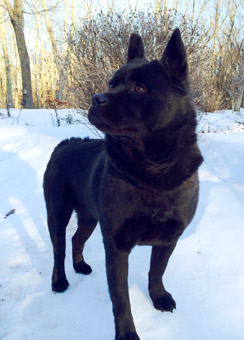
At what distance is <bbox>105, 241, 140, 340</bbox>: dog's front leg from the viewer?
1691mm

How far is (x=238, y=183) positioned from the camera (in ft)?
14.8

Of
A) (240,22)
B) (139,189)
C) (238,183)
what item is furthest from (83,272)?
(240,22)

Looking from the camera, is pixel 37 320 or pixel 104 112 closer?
pixel 104 112

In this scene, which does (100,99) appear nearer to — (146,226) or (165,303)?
(146,226)

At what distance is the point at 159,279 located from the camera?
6.93 feet

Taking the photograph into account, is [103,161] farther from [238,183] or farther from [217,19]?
[217,19]

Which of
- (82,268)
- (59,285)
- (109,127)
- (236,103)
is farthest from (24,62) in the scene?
(109,127)

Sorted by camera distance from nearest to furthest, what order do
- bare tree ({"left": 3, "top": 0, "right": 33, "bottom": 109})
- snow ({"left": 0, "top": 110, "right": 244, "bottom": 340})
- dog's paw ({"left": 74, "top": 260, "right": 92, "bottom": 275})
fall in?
snow ({"left": 0, "top": 110, "right": 244, "bottom": 340}) < dog's paw ({"left": 74, "top": 260, "right": 92, "bottom": 275}) < bare tree ({"left": 3, "top": 0, "right": 33, "bottom": 109})

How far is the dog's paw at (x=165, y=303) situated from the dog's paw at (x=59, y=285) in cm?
76

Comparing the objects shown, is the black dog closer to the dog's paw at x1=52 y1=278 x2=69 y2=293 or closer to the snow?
the snow

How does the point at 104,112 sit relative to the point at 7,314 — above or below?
above

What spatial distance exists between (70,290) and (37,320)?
398 millimetres

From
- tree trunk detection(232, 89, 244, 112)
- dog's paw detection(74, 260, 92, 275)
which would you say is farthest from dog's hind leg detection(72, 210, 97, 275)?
tree trunk detection(232, 89, 244, 112)

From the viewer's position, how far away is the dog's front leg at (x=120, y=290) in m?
1.69
